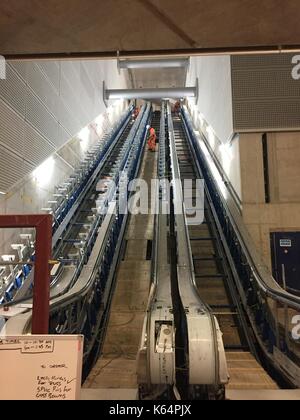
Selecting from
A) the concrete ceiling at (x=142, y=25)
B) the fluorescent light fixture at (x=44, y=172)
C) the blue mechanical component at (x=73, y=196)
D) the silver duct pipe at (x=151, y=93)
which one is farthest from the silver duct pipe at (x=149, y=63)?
the concrete ceiling at (x=142, y=25)

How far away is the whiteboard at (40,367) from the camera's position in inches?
76.2

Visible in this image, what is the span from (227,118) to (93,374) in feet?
19.5

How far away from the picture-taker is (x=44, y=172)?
8.03 metres

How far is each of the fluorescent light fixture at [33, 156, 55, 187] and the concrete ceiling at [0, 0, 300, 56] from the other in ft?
13.4

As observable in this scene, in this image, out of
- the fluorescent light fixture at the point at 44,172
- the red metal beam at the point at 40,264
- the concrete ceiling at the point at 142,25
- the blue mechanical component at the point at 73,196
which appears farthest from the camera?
the fluorescent light fixture at the point at 44,172

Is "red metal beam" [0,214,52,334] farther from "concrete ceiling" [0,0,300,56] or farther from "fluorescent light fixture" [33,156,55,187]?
"fluorescent light fixture" [33,156,55,187]

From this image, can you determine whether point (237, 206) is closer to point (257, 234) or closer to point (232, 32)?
point (257, 234)

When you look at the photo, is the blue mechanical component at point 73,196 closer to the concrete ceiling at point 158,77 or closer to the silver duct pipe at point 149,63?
the silver duct pipe at point 149,63

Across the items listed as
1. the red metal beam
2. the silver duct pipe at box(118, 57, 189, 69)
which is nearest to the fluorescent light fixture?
the red metal beam

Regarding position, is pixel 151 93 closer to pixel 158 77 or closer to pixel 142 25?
pixel 158 77

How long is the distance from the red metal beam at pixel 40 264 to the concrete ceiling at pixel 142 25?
1774mm

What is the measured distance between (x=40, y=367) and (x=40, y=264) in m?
0.63

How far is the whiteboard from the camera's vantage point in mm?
1937
